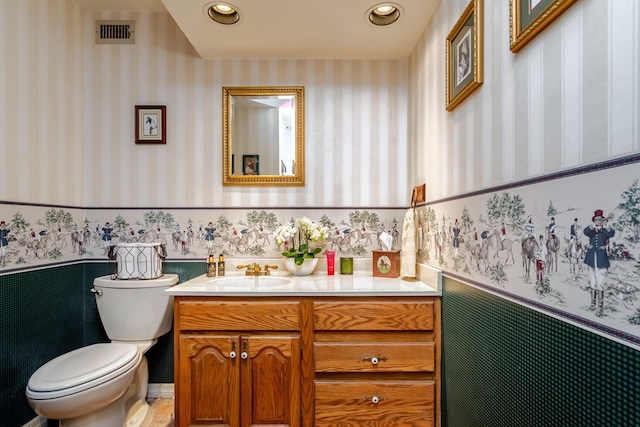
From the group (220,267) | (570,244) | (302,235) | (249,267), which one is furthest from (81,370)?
(570,244)

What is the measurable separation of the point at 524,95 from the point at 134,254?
2.04 meters

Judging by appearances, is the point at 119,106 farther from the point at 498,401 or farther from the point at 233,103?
the point at 498,401

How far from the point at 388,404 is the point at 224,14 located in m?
2.21

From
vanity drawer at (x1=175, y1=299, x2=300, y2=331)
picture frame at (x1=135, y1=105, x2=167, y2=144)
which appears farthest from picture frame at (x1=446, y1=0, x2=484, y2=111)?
picture frame at (x1=135, y1=105, x2=167, y2=144)

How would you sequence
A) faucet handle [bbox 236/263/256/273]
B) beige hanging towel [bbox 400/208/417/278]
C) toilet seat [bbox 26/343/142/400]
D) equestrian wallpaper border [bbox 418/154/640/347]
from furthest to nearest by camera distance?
faucet handle [bbox 236/263/256/273] → beige hanging towel [bbox 400/208/417/278] → toilet seat [bbox 26/343/142/400] → equestrian wallpaper border [bbox 418/154/640/347]

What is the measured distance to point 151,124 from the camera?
6.72 ft

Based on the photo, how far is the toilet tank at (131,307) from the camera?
177 cm

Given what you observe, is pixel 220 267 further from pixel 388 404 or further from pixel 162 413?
pixel 388 404

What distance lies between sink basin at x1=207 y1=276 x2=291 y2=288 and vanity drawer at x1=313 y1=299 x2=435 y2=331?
0.42m

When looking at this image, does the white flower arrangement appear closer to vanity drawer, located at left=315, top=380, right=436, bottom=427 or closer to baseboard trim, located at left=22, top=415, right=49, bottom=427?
vanity drawer, located at left=315, top=380, right=436, bottom=427

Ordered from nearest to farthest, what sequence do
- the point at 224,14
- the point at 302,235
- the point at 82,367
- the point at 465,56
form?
the point at 465,56 < the point at 82,367 < the point at 224,14 < the point at 302,235

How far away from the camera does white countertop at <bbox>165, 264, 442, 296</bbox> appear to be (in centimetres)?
149

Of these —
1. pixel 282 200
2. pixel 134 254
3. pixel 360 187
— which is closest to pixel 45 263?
pixel 134 254

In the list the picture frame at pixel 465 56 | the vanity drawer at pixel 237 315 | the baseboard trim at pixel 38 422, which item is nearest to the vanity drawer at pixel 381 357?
the vanity drawer at pixel 237 315
